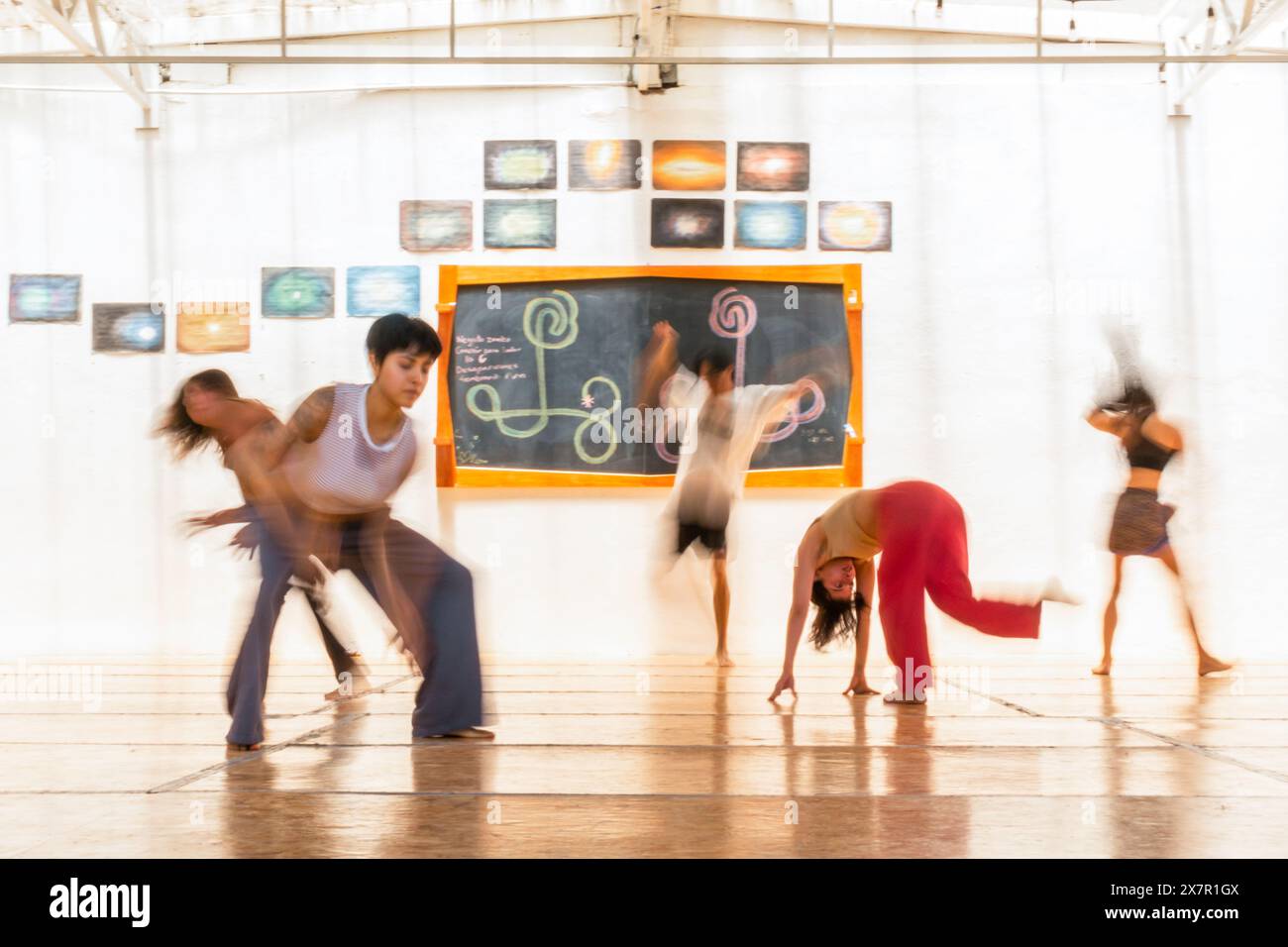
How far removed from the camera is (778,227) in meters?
7.46

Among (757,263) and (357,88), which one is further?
(357,88)

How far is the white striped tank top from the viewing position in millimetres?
3449

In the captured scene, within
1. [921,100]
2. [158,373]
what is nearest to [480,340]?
[158,373]

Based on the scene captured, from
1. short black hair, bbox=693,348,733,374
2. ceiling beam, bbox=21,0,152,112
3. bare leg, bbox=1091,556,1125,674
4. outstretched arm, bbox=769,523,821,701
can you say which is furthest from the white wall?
outstretched arm, bbox=769,523,821,701

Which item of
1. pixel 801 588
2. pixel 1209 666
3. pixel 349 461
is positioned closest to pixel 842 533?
pixel 801 588

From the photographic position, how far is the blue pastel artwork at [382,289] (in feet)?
24.5

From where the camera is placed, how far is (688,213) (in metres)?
7.45

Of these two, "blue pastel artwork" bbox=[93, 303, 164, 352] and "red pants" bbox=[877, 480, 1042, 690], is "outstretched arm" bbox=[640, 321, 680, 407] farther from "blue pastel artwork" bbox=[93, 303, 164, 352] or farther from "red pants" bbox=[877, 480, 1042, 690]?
"red pants" bbox=[877, 480, 1042, 690]

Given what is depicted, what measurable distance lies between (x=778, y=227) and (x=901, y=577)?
3357 millimetres

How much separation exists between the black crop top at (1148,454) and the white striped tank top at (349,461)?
349 centimetres

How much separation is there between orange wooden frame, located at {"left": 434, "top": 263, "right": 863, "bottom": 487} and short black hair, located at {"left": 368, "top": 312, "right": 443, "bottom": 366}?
3.95 meters

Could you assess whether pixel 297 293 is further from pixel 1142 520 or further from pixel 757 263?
pixel 1142 520

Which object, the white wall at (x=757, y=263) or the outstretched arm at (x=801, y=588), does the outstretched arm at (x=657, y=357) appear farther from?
the outstretched arm at (x=801, y=588)
